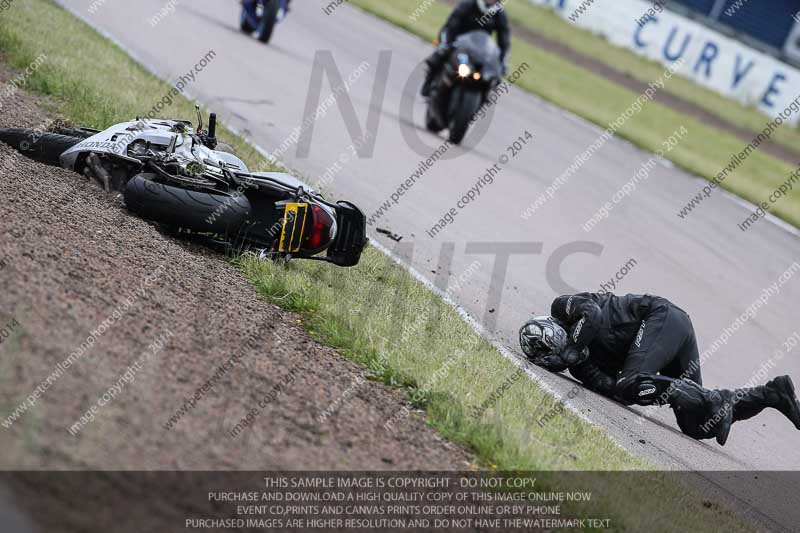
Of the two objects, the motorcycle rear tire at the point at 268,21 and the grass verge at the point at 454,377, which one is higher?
the grass verge at the point at 454,377

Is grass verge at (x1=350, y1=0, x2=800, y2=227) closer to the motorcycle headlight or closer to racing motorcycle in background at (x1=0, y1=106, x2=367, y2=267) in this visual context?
racing motorcycle in background at (x1=0, y1=106, x2=367, y2=267)

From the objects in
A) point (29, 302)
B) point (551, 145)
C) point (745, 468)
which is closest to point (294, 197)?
point (29, 302)

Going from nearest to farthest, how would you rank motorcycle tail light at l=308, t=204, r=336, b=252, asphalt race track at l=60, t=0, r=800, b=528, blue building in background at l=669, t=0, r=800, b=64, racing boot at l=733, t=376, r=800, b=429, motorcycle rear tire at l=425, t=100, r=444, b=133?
1. racing boot at l=733, t=376, r=800, b=429
2. motorcycle tail light at l=308, t=204, r=336, b=252
3. asphalt race track at l=60, t=0, r=800, b=528
4. motorcycle rear tire at l=425, t=100, r=444, b=133
5. blue building in background at l=669, t=0, r=800, b=64

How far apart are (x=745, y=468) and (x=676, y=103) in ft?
57.8

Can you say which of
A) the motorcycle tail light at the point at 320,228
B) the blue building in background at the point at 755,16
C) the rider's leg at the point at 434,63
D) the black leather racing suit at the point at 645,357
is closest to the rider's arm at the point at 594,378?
the black leather racing suit at the point at 645,357

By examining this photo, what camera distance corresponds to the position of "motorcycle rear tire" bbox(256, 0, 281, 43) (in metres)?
16.2

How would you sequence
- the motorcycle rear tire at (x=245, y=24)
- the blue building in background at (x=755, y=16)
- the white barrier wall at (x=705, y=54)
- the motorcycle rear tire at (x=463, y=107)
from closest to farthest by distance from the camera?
the motorcycle rear tire at (x=463, y=107) < the motorcycle rear tire at (x=245, y=24) < the white barrier wall at (x=705, y=54) < the blue building in background at (x=755, y=16)

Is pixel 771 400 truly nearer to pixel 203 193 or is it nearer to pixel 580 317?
pixel 580 317

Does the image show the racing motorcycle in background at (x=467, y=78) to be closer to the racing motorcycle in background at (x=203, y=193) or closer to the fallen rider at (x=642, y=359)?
the fallen rider at (x=642, y=359)

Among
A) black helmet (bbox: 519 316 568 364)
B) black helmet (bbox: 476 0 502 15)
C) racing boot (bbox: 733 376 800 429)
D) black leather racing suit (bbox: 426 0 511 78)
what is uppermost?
black helmet (bbox: 476 0 502 15)

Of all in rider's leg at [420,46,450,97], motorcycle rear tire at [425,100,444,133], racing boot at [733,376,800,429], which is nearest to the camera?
racing boot at [733,376,800,429]

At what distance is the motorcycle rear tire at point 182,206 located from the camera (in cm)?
654

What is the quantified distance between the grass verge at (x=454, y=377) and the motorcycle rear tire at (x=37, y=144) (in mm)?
1574

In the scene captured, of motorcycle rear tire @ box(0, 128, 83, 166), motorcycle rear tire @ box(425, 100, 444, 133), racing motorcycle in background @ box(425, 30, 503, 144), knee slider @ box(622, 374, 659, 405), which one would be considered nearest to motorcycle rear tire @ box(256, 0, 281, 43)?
motorcycle rear tire @ box(425, 100, 444, 133)
